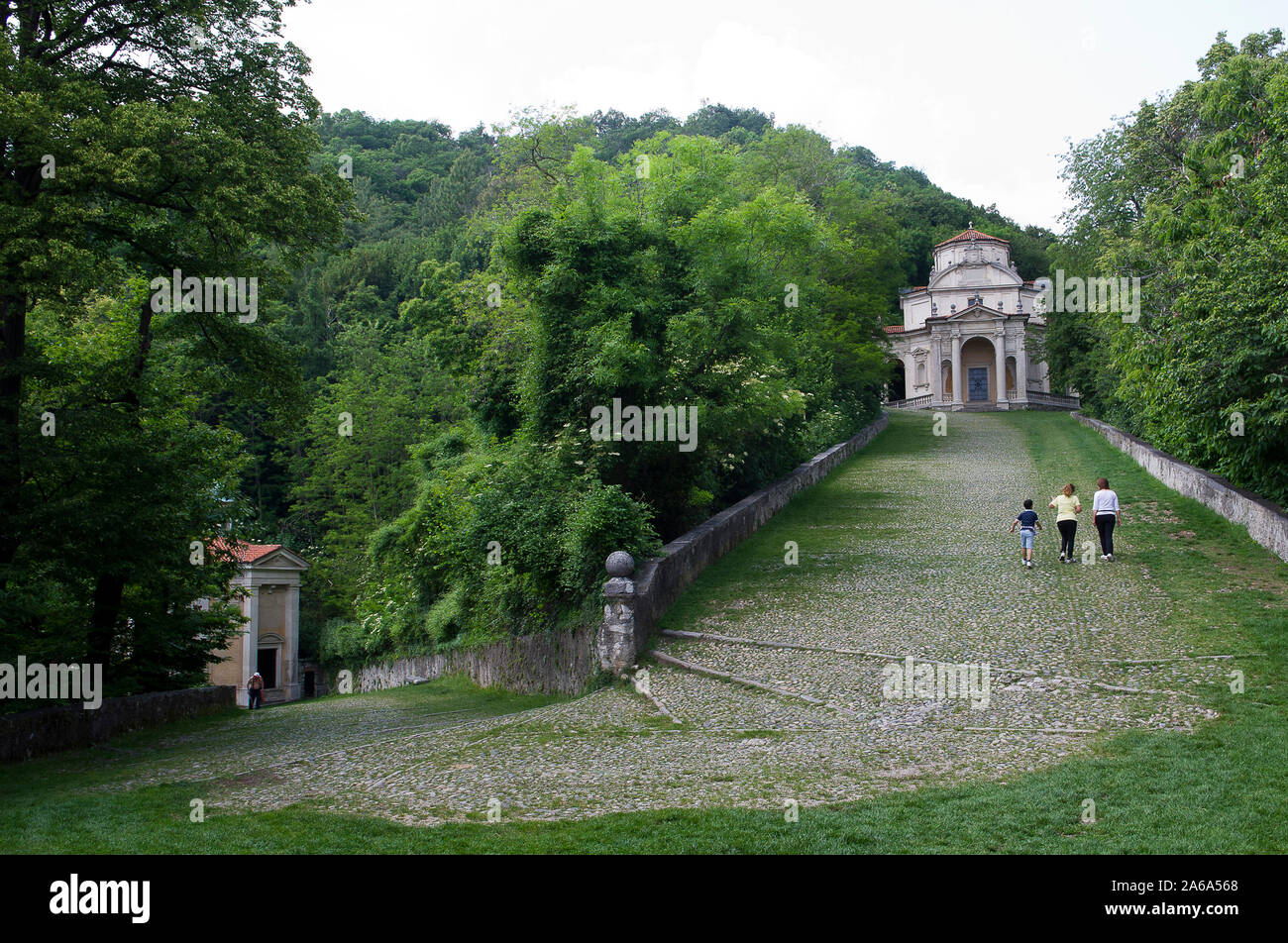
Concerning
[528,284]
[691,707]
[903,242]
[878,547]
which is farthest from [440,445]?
[903,242]

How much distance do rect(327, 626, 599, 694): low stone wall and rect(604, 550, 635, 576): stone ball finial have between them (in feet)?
3.57

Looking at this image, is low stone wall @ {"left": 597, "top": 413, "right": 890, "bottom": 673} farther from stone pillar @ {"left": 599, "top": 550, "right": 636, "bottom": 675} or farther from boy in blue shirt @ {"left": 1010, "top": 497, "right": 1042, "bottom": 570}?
boy in blue shirt @ {"left": 1010, "top": 497, "right": 1042, "bottom": 570}

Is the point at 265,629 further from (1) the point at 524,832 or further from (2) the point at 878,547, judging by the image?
(1) the point at 524,832

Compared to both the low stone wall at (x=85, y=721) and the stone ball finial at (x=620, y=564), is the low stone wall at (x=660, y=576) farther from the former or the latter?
the low stone wall at (x=85, y=721)

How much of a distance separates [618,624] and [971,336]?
65.4 metres

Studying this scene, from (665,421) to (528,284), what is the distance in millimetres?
4127

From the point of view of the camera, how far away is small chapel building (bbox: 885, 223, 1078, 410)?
73625mm

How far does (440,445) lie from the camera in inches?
1451

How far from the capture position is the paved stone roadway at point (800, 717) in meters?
9.17

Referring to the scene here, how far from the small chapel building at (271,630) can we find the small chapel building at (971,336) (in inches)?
1738

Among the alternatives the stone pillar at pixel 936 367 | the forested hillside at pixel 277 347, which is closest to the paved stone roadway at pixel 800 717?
the forested hillside at pixel 277 347

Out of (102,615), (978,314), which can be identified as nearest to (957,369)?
(978,314)

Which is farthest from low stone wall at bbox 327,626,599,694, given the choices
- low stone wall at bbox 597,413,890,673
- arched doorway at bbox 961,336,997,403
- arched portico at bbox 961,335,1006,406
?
arched doorway at bbox 961,336,997,403

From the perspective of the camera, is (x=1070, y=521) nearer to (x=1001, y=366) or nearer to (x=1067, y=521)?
(x=1067, y=521)
